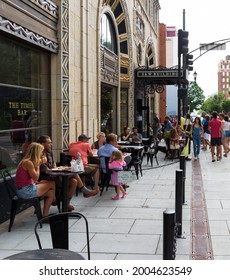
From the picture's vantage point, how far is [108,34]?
19.0 metres

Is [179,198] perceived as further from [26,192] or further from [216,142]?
[216,142]

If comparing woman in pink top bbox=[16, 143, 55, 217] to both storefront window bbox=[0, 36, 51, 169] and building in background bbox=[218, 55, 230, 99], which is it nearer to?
storefront window bbox=[0, 36, 51, 169]

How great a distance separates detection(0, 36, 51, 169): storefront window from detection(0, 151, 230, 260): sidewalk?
1527 mm

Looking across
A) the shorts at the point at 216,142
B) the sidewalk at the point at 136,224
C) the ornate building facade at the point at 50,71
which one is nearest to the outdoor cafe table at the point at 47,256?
the sidewalk at the point at 136,224

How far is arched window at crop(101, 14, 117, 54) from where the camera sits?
1783 centimetres

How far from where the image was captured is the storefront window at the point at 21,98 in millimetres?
8742

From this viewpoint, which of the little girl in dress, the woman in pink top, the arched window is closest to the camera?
the woman in pink top

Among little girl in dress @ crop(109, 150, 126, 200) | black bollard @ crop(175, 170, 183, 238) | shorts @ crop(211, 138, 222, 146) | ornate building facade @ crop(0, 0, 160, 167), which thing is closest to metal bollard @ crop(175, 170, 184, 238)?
black bollard @ crop(175, 170, 183, 238)

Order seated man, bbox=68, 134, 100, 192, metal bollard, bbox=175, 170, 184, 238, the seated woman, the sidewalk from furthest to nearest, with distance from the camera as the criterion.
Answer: the seated woman < seated man, bbox=68, 134, 100, 192 < metal bollard, bbox=175, 170, 184, 238 < the sidewalk

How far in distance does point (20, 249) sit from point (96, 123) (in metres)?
8.88

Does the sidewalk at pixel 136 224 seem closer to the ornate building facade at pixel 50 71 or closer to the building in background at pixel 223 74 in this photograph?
the ornate building facade at pixel 50 71

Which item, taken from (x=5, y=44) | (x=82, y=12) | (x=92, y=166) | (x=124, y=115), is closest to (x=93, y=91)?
(x=82, y=12)

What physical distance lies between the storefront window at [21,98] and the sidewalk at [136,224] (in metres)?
1.53

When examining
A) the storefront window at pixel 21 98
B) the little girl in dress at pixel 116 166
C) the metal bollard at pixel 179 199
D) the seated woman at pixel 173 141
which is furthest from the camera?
the seated woman at pixel 173 141
